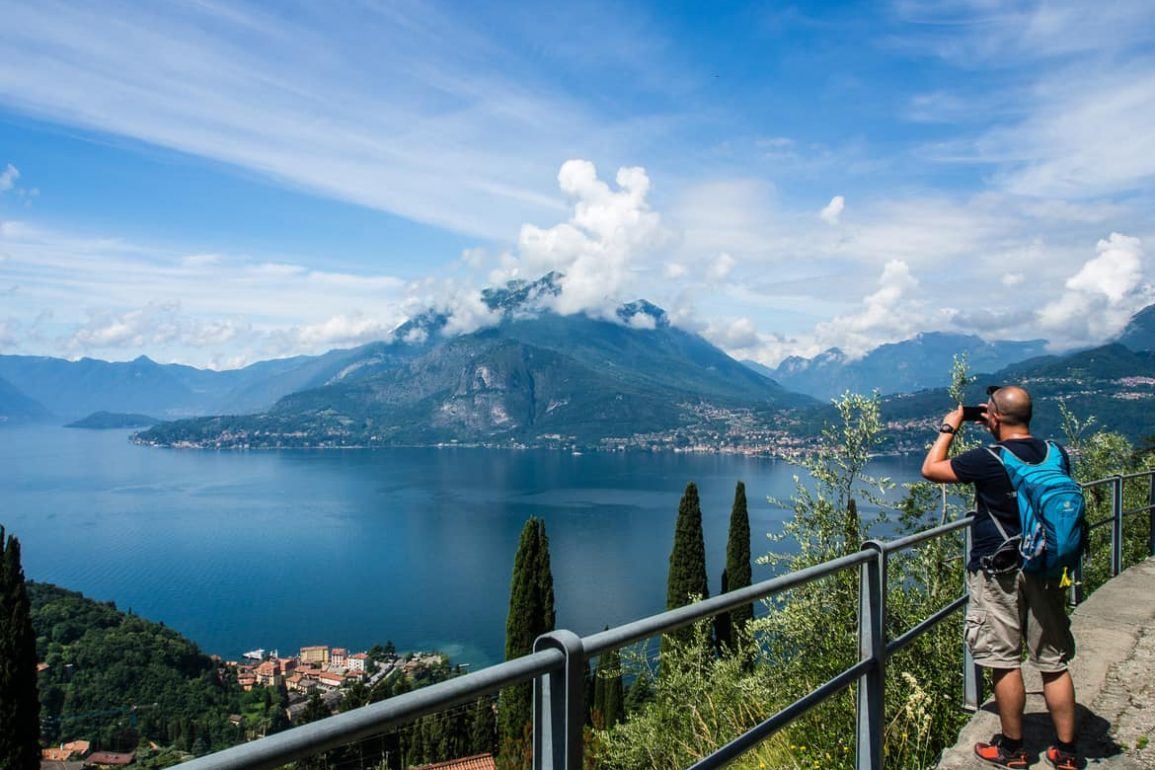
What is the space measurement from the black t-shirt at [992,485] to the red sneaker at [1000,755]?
85 centimetres

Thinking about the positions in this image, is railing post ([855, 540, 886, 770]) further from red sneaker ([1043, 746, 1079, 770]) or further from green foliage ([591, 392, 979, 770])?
red sneaker ([1043, 746, 1079, 770])

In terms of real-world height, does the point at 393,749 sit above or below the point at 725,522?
above

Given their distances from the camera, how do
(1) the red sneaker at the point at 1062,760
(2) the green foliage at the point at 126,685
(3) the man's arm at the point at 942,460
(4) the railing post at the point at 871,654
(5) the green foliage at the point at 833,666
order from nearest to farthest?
(4) the railing post at the point at 871,654
(1) the red sneaker at the point at 1062,760
(3) the man's arm at the point at 942,460
(5) the green foliage at the point at 833,666
(2) the green foliage at the point at 126,685

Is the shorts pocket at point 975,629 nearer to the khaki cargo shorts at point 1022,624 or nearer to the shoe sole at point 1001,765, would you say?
the khaki cargo shorts at point 1022,624

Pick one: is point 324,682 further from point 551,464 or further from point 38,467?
point 38,467

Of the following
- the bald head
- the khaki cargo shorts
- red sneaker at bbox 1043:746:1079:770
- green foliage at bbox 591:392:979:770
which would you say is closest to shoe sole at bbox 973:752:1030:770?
red sneaker at bbox 1043:746:1079:770

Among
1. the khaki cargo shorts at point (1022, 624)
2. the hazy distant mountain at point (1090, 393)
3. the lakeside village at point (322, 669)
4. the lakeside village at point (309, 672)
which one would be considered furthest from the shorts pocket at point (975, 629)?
the hazy distant mountain at point (1090, 393)

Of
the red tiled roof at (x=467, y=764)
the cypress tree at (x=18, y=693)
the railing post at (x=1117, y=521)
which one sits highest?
the railing post at (x=1117, y=521)

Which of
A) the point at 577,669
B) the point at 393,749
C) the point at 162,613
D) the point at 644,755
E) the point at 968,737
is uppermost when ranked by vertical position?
the point at 577,669

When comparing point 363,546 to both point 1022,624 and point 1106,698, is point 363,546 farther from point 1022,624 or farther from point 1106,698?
point 1022,624

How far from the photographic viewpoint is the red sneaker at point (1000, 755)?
143 inches

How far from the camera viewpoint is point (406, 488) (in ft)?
427

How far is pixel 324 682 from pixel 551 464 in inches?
5343

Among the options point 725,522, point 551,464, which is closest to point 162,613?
point 725,522
